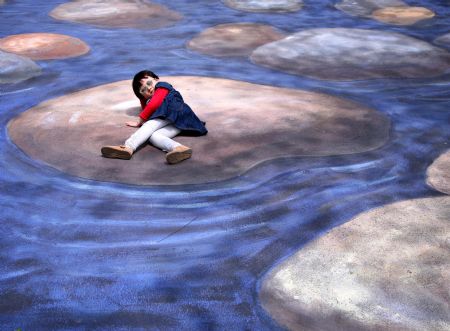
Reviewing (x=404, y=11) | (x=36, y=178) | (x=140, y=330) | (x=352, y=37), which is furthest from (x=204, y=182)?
(x=404, y=11)

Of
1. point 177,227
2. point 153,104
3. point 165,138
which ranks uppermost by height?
point 153,104

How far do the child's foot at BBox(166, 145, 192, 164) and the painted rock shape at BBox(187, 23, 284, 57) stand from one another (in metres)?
2.41

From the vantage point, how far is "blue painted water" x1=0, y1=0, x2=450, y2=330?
219cm

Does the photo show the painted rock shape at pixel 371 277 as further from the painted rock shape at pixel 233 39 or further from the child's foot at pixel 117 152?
the painted rock shape at pixel 233 39

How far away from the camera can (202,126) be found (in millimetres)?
3641

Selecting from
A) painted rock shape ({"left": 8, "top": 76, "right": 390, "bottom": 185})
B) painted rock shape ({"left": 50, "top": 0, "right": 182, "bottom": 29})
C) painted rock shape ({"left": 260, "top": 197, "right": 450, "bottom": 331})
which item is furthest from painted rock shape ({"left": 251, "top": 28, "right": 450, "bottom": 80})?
painted rock shape ({"left": 260, "top": 197, "right": 450, "bottom": 331})

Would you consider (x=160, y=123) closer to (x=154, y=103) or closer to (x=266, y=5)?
(x=154, y=103)

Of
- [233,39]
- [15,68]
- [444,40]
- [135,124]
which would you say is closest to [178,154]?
[135,124]

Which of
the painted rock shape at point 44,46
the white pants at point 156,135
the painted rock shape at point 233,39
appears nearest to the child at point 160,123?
the white pants at point 156,135

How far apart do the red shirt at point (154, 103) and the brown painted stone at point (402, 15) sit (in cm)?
394

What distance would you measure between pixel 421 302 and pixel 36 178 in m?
2.06

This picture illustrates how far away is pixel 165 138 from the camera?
11.4 ft

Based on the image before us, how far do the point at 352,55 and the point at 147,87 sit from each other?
2.43m

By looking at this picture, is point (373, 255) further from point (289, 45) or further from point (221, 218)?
point (289, 45)
